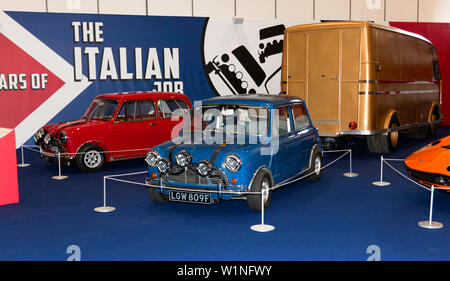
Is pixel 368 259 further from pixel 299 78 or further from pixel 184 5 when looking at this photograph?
pixel 184 5

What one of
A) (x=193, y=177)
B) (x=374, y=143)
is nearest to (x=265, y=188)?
(x=193, y=177)

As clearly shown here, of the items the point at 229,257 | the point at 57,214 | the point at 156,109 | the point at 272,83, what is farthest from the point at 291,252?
the point at 272,83

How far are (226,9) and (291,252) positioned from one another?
11.9 meters

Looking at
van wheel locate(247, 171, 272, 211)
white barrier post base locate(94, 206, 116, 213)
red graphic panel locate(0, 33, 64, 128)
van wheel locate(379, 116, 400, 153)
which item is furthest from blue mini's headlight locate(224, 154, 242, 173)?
red graphic panel locate(0, 33, 64, 128)

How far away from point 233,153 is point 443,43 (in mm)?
14003

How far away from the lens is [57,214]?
6449 mm

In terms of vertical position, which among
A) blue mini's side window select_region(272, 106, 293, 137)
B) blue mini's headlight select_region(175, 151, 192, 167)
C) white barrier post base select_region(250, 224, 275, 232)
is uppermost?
blue mini's side window select_region(272, 106, 293, 137)

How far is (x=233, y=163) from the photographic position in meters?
6.08

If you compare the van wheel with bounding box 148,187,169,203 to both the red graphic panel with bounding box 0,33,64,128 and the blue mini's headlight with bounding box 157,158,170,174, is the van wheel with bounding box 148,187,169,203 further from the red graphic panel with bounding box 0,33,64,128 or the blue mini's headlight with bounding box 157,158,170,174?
the red graphic panel with bounding box 0,33,64,128

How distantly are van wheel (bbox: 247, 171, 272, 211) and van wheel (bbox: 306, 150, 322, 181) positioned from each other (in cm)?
176

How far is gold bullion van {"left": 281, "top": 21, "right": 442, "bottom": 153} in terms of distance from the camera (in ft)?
32.3
